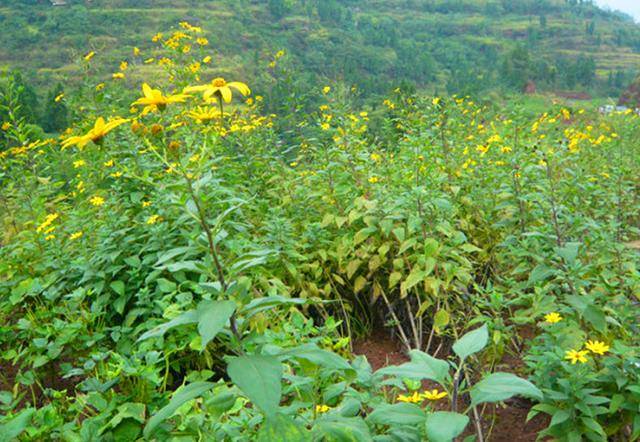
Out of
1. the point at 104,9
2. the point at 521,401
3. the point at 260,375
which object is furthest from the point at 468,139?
the point at 104,9

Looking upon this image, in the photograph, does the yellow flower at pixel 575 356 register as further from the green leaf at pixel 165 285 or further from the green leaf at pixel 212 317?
the green leaf at pixel 165 285

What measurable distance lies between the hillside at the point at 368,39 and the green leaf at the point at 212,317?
101 feet

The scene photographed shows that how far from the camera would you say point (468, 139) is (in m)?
4.15

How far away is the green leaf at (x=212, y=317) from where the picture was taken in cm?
84

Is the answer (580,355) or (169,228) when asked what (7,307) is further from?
(580,355)

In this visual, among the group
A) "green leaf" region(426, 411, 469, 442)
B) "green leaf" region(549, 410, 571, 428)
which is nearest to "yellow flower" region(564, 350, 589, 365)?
"green leaf" region(549, 410, 571, 428)

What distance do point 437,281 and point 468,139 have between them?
2217 mm

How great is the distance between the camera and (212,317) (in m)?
0.89

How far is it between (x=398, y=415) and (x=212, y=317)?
16.8 inches

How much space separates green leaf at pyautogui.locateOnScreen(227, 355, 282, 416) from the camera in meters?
0.83

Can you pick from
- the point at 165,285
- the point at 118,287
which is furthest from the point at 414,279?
the point at 118,287

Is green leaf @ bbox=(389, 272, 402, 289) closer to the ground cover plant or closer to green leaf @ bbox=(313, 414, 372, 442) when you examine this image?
the ground cover plant

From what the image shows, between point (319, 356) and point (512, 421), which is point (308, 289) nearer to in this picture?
point (512, 421)

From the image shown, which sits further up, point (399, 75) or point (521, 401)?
point (521, 401)
